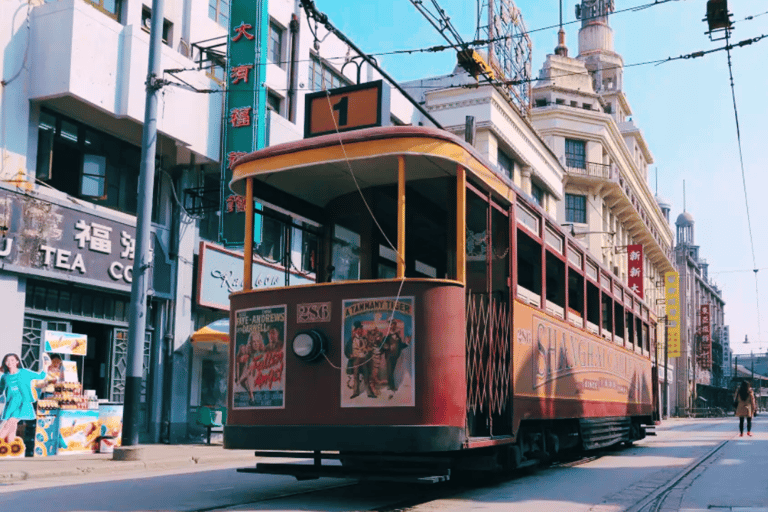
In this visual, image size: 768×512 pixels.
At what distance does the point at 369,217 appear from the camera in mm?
10031

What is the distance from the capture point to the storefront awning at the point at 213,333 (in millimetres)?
18953

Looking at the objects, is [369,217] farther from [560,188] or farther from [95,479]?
[560,188]

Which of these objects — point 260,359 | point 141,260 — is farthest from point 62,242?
point 260,359

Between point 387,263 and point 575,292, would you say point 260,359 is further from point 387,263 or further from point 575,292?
point 575,292

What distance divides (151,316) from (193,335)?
100 cm

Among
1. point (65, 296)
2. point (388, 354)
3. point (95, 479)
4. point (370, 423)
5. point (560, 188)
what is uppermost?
point (560, 188)

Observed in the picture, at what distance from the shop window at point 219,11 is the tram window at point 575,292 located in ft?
39.0

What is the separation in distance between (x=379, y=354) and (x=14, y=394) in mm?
8803

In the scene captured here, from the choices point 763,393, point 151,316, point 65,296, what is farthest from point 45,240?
point 763,393

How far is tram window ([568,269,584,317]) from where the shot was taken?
12.1m

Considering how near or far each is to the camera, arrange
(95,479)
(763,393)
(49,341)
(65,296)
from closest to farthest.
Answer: (95,479), (49,341), (65,296), (763,393)

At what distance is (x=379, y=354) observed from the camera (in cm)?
821

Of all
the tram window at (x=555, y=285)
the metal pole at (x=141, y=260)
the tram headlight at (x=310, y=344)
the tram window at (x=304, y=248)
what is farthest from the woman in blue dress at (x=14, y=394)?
the tram window at (x=555, y=285)

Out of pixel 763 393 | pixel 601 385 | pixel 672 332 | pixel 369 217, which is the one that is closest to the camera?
pixel 369 217
